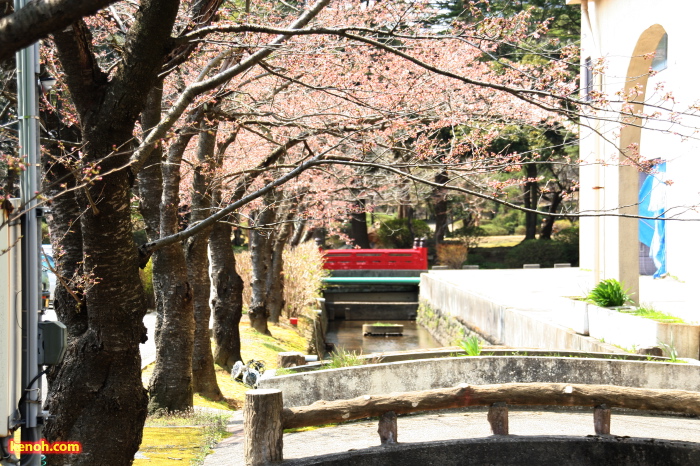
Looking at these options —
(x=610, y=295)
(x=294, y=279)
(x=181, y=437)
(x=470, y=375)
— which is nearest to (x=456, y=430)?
(x=470, y=375)

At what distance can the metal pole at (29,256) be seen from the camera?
3.96m

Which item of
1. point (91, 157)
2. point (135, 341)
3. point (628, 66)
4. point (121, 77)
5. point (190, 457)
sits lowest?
point (190, 457)

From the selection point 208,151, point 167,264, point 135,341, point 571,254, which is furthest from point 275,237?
point 571,254

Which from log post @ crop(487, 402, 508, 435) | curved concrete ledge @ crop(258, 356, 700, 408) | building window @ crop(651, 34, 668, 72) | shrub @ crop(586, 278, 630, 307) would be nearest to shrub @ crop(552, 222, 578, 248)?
building window @ crop(651, 34, 668, 72)

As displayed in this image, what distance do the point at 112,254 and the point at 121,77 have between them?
1237mm

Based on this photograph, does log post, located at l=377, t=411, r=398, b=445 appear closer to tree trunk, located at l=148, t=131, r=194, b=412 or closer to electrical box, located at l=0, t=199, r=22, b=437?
electrical box, located at l=0, t=199, r=22, b=437

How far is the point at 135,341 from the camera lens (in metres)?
5.66

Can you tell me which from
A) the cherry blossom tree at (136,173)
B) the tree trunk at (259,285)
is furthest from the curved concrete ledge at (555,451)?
the tree trunk at (259,285)

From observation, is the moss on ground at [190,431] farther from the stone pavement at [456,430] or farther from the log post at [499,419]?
the log post at [499,419]

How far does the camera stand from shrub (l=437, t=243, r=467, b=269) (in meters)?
36.1

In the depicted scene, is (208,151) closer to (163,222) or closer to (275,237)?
(163,222)

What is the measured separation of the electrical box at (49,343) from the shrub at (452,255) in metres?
32.6

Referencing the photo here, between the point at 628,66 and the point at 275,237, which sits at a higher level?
the point at 628,66

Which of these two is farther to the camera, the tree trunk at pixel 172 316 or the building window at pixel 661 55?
the building window at pixel 661 55
